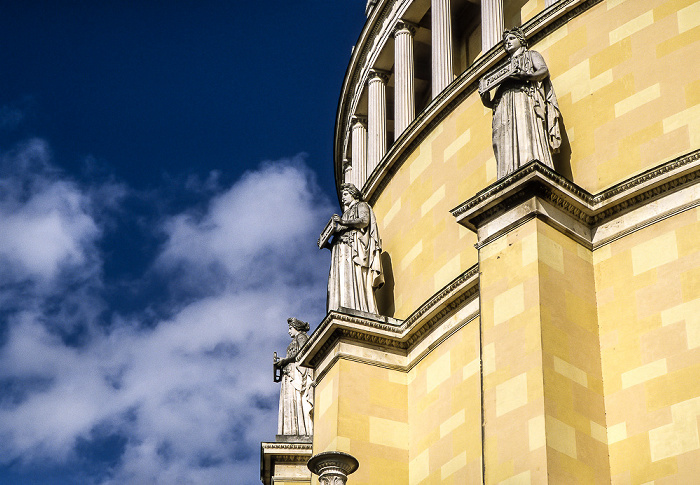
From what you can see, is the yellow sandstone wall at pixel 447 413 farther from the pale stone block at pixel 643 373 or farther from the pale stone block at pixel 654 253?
the pale stone block at pixel 654 253

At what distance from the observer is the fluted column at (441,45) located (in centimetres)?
2347

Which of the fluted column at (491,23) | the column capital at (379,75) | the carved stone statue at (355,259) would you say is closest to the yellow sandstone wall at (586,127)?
the fluted column at (491,23)

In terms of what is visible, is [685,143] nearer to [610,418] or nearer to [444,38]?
[610,418]

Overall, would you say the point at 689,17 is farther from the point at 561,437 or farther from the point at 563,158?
the point at 561,437

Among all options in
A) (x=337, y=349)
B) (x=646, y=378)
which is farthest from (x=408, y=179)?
(x=646, y=378)

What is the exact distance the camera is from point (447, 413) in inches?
750

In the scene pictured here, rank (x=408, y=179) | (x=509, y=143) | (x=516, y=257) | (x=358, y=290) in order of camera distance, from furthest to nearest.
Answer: (x=408, y=179) → (x=358, y=290) → (x=509, y=143) → (x=516, y=257)

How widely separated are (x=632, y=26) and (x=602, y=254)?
13.7 ft

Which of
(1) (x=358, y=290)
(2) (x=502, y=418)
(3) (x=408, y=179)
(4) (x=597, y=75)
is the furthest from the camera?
(3) (x=408, y=179)

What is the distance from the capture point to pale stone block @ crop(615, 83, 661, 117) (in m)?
18.2

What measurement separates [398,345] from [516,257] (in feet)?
15.2

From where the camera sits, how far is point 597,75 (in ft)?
63.7

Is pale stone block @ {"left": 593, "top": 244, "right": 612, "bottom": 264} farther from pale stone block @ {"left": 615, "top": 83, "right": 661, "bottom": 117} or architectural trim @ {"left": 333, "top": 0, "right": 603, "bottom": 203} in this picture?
architectural trim @ {"left": 333, "top": 0, "right": 603, "bottom": 203}

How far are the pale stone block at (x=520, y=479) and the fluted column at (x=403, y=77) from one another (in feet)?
35.9
